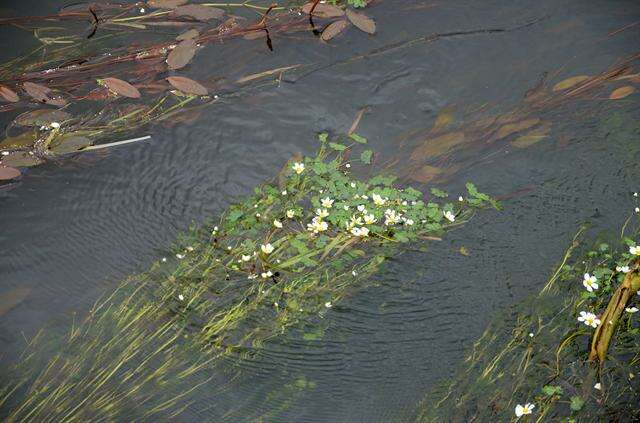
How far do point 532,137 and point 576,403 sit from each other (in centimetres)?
109

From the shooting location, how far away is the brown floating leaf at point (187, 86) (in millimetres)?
2826

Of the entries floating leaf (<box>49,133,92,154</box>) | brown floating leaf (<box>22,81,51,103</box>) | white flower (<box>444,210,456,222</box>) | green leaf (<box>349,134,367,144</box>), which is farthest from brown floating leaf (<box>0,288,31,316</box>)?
white flower (<box>444,210,456,222</box>)

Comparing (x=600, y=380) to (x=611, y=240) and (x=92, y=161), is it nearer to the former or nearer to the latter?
(x=611, y=240)

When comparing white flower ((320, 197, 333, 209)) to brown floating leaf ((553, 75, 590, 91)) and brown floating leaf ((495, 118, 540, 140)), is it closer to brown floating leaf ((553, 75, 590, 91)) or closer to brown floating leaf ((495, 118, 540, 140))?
brown floating leaf ((495, 118, 540, 140))

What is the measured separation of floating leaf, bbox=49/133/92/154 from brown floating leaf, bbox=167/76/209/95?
1.31ft

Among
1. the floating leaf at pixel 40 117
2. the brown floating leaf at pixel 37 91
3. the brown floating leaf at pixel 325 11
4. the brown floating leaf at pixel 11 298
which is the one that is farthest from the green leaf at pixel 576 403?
the brown floating leaf at pixel 37 91

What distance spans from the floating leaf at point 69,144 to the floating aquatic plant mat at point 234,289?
597mm

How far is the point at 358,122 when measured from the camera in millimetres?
2754

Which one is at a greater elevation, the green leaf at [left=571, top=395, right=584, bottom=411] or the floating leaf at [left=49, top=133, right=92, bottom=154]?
the floating leaf at [left=49, top=133, right=92, bottom=154]

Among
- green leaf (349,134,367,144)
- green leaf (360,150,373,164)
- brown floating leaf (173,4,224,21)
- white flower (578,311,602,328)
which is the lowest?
white flower (578,311,602,328)

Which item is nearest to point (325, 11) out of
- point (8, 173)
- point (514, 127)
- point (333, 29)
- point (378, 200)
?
point (333, 29)

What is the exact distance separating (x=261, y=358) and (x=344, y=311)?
0.29 meters

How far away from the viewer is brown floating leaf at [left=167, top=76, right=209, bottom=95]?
283 centimetres

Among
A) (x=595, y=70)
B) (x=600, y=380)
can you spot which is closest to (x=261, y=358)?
(x=600, y=380)
